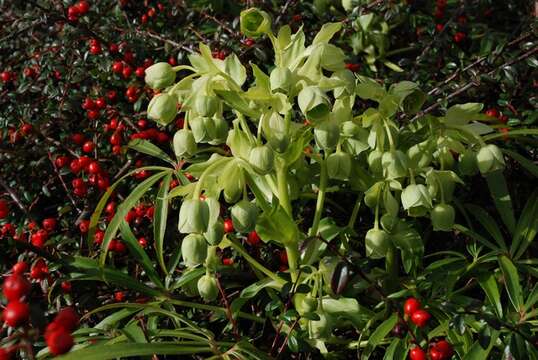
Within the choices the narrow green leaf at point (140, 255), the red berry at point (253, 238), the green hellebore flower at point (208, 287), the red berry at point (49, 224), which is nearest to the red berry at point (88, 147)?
the red berry at point (49, 224)

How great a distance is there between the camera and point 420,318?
0.93 metres

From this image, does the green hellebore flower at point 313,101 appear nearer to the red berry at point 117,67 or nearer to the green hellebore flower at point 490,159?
the green hellebore flower at point 490,159

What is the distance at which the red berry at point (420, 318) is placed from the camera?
0.93 m

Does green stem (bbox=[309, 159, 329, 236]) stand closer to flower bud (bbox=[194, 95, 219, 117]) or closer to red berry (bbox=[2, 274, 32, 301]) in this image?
flower bud (bbox=[194, 95, 219, 117])

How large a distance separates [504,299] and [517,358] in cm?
38

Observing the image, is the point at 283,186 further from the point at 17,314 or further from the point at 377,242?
the point at 17,314

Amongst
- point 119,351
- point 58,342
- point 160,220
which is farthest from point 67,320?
point 160,220

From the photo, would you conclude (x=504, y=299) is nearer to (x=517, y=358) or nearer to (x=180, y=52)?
(x=517, y=358)

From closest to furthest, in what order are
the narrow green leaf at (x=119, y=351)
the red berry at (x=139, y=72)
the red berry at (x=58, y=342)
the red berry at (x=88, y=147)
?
1. the red berry at (x=58, y=342)
2. the narrow green leaf at (x=119, y=351)
3. the red berry at (x=88, y=147)
4. the red berry at (x=139, y=72)

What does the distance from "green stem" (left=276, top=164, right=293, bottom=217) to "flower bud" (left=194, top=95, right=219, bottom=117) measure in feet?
0.45

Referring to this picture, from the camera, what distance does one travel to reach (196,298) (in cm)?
122

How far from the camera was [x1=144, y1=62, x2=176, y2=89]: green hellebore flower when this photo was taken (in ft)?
3.29

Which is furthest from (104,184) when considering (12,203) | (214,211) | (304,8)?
(304,8)

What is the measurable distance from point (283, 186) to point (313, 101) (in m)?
0.18
